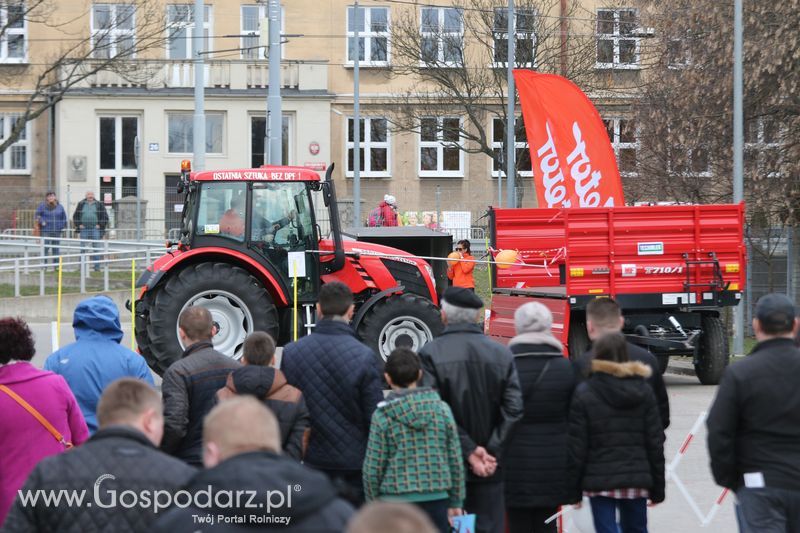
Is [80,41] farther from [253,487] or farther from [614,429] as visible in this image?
[253,487]

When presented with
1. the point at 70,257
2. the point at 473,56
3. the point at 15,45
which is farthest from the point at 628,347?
the point at 15,45

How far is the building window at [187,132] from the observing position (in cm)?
3978

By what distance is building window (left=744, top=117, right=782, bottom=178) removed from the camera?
22047 mm

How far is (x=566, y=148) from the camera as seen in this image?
57.8 feet

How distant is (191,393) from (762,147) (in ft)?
57.9

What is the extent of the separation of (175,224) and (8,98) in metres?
9.78

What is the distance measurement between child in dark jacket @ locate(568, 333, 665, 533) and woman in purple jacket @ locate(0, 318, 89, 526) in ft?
8.38

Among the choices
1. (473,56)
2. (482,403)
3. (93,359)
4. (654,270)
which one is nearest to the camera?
(482,403)

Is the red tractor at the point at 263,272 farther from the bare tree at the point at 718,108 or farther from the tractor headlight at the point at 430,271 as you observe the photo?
the bare tree at the point at 718,108

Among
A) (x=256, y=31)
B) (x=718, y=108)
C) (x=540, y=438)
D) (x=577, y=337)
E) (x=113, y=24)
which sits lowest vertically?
(x=577, y=337)

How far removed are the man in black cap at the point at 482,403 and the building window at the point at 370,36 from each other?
115ft

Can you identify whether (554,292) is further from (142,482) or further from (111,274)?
(111,274)

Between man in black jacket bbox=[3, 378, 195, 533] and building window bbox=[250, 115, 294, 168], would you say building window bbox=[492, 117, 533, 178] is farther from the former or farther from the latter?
man in black jacket bbox=[3, 378, 195, 533]

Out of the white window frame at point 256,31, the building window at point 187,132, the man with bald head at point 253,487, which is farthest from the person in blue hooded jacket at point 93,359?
the white window frame at point 256,31
